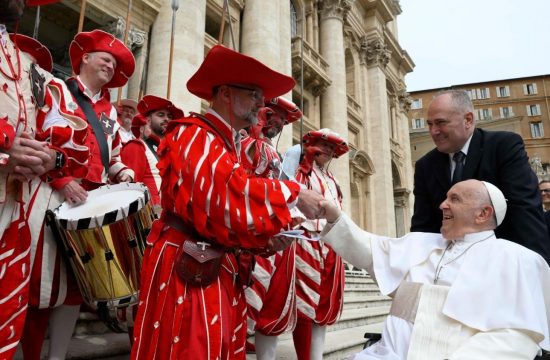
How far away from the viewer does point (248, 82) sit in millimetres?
2162

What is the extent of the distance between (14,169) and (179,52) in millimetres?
9124

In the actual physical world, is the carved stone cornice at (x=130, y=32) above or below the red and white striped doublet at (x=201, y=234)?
above

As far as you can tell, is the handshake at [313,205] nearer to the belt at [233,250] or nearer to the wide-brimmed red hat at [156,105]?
the belt at [233,250]

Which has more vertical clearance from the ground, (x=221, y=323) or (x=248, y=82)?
(x=248, y=82)

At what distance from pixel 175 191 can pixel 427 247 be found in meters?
1.65

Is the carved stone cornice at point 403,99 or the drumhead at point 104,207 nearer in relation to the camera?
the drumhead at point 104,207

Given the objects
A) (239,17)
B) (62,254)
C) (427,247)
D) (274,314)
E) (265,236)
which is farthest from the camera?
(239,17)

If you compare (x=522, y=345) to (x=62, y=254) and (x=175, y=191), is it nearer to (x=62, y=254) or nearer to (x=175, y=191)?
(x=175, y=191)

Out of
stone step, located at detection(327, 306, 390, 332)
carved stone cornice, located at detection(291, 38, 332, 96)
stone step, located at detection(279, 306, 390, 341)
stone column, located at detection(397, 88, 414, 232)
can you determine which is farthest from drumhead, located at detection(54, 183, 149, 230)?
stone column, located at detection(397, 88, 414, 232)

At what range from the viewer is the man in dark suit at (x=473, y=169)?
2592mm

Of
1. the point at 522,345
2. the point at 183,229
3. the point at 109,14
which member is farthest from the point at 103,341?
the point at 109,14

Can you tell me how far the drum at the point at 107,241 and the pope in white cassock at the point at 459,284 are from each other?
42.2 inches

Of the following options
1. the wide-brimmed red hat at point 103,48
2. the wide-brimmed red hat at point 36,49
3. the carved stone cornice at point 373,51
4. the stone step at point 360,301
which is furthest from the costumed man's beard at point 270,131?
the carved stone cornice at point 373,51

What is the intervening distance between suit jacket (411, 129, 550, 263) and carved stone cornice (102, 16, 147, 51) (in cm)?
892
